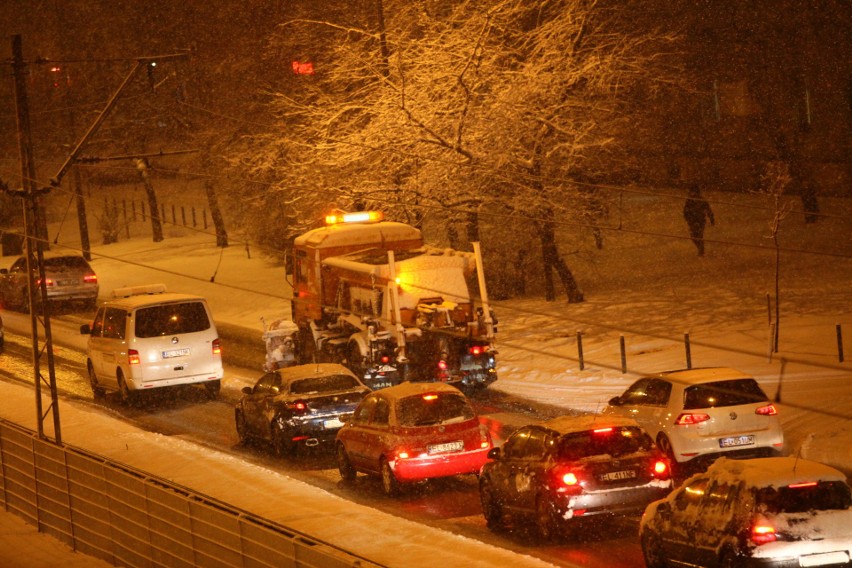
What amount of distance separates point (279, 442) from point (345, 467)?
177 cm

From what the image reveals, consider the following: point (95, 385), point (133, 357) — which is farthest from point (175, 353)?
point (95, 385)

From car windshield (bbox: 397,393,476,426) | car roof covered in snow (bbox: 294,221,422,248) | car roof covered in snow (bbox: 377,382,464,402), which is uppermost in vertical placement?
car roof covered in snow (bbox: 294,221,422,248)

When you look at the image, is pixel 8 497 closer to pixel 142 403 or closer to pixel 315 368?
pixel 315 368

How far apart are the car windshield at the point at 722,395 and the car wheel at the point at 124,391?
39.4 feet

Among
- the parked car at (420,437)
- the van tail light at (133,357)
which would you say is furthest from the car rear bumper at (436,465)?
the van tail light at (133,357)

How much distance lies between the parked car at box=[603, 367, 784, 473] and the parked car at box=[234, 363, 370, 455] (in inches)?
212

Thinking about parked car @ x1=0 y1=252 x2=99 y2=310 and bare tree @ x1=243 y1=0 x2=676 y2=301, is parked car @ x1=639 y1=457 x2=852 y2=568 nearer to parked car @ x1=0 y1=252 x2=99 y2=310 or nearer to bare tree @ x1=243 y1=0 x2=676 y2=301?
bare tree @ x1=243 y1=0 x2=676 y2=301

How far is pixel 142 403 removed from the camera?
23219 millimetres

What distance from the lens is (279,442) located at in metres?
17.9

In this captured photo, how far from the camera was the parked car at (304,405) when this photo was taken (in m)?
17.8

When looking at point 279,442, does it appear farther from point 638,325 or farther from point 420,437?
point 638,325

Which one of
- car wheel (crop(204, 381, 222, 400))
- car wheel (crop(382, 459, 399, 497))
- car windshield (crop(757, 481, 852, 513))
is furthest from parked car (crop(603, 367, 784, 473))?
car wheel (crop(204, 381, 222, 400))

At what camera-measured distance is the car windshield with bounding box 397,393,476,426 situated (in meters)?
15.3

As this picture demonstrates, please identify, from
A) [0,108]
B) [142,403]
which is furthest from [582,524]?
[0,108]
